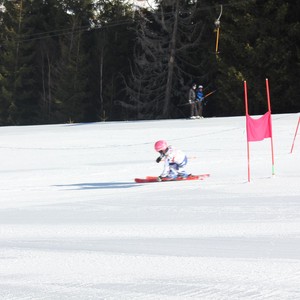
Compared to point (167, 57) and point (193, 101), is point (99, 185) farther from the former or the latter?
point (167, 57)

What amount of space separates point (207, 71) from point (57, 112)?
13.5 meters

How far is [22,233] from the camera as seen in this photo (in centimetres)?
926

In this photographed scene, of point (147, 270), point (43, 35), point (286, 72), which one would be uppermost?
point (43, 35)

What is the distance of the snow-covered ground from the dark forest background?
22082mm

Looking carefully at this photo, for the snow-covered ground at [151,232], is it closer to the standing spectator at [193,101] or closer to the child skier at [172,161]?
the child skier at [172,161]

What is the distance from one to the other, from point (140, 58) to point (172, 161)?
124 feet

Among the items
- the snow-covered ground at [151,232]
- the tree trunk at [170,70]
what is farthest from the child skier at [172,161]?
the tree trunk at [170,70]

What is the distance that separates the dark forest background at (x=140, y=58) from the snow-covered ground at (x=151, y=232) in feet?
72.4

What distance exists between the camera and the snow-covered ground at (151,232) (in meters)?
6.32

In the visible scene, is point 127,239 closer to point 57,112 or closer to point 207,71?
point 207,71

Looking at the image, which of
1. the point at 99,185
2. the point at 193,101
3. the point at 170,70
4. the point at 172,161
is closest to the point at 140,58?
the point at 170,70

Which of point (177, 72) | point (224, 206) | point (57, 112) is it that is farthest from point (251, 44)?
point (224, 206)

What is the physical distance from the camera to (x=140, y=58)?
52.2 m

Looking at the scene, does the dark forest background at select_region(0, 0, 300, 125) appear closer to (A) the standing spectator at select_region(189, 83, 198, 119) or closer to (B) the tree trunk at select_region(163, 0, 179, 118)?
(B) the tree trunk at select_region(163, 0, 179, 118)
